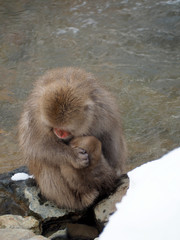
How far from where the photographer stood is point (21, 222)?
3.20m

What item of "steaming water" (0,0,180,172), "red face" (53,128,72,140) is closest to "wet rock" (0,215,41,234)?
"red face" (53,128,72,140)

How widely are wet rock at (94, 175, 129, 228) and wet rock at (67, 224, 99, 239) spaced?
0.14 metres

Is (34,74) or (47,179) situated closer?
(47,179)

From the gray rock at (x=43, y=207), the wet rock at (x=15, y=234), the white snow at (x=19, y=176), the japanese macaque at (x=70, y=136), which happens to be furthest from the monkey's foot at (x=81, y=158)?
the white snow at (x=19, y=176)

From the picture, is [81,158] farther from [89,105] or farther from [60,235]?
[60,235]

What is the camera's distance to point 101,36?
8.90m

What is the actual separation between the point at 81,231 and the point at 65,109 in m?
1.01

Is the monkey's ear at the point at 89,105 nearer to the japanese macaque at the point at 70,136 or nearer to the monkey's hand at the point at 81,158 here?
the japanese macaque at the point at 70,136

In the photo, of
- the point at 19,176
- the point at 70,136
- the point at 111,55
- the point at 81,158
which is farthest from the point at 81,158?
the point at 111,55

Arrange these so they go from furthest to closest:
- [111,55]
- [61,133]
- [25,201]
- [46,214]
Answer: [111,55] → [25,201] → [46,214] → [61,133]

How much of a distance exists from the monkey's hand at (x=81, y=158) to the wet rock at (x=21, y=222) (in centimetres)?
56

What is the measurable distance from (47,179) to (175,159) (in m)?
1.51

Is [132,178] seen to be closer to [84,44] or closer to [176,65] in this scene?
[176,65]

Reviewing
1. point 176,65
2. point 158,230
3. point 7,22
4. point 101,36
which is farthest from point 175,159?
point 7,22
